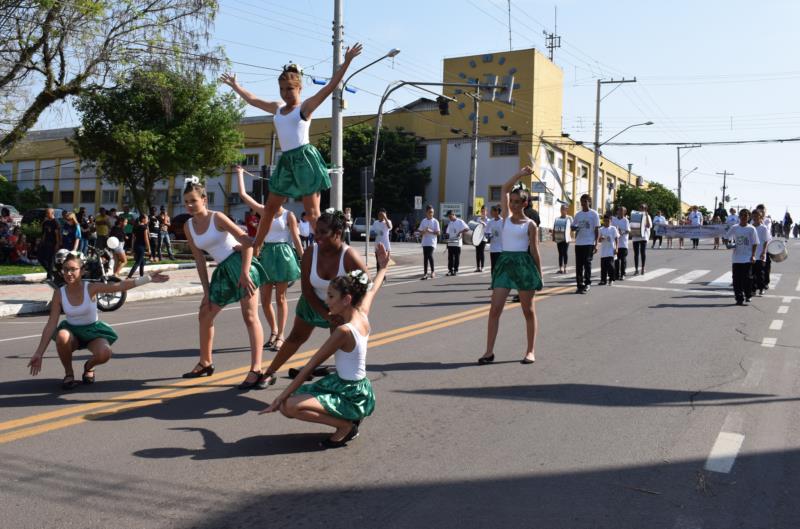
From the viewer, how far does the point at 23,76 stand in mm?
19000

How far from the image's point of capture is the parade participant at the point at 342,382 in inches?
187

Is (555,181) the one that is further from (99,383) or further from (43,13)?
(99,383)

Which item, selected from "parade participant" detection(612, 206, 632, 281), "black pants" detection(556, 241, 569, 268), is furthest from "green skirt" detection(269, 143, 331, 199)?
"black pants" detection(556, 241, 569, 268)

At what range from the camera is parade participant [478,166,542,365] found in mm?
7965

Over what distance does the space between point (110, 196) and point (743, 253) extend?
59285 mm

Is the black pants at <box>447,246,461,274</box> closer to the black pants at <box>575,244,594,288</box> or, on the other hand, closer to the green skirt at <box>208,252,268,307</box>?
the black pants at <box>575,244,594,288</box>

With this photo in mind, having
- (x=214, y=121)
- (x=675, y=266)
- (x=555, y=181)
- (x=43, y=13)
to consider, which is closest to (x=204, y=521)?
(x=43, y=13)

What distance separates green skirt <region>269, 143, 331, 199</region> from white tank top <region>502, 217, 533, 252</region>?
2537 mm

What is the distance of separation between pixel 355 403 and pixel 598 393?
104 inches

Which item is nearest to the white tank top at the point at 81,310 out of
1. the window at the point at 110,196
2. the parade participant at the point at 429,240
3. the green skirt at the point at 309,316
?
the green skirt at the point at 309,316

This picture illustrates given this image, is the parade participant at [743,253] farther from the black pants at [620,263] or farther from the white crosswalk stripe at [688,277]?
the black pants at [620,263]

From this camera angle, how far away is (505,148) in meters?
54.5

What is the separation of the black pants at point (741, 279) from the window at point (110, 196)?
2293 inches

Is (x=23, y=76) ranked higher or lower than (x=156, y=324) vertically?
higher
